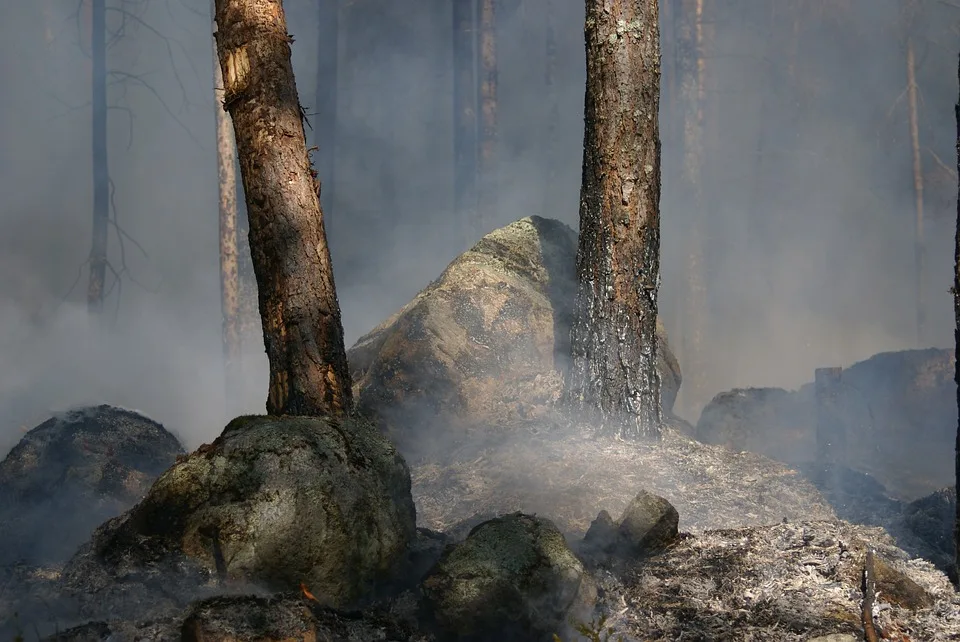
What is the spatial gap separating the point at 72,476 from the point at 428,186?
42.4ft

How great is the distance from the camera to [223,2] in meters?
4.85

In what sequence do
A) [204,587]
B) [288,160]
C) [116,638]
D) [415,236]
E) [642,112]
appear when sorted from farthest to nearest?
[415,236]
[642,112]
[288,160]
[204,587]
[116,638]

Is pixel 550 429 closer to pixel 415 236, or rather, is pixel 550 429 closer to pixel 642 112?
pixel 642 112

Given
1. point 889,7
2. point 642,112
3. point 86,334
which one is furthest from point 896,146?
point 86,334

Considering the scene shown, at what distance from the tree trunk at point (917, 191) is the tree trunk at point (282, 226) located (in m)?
16.4

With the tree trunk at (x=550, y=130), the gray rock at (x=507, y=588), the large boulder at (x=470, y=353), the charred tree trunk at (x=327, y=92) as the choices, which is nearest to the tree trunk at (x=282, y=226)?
the gray rock at (x=507, y=588)

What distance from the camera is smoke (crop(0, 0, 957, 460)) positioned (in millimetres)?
13609

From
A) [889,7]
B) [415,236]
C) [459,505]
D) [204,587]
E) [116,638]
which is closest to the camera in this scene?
[116,638]

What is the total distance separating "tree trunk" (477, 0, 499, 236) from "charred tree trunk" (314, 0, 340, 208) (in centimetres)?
298

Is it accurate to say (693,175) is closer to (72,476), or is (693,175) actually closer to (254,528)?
(72,476)

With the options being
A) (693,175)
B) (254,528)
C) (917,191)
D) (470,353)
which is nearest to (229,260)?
(470,353)

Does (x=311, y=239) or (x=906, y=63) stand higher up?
(x=906, y=63)

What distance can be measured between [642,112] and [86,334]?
35.3ft

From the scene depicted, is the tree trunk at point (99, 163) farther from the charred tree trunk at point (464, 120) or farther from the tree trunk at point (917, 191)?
the tree trunk at point (917, 191)
